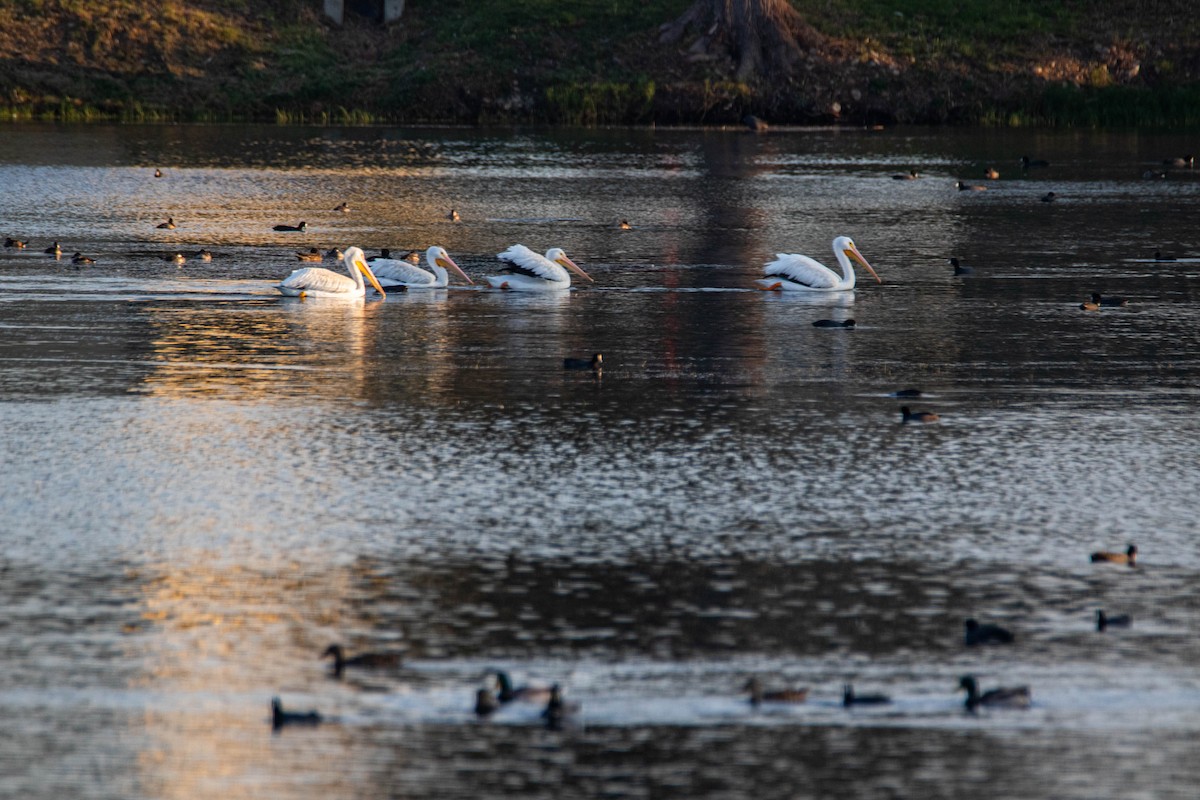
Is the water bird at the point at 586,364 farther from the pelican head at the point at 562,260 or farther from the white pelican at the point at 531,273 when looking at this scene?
the pelican head at the point at 562,260

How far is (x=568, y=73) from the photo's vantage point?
5953 centimetres

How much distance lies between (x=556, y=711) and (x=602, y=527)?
359 cm

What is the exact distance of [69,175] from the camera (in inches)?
1597

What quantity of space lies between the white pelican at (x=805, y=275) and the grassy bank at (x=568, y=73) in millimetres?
34429

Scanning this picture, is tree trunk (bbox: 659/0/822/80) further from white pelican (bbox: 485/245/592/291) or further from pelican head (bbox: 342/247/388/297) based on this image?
pelican head (bbox: 342/247/388/297)

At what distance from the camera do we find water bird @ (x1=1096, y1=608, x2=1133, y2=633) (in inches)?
416

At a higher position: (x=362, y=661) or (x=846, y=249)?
(x=846, y=249)

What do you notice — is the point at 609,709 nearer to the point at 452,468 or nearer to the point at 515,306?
the point at 452,468

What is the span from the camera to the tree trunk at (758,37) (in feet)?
194

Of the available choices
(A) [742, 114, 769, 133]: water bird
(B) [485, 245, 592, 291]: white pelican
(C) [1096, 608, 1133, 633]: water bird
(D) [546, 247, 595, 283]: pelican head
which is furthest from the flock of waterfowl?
(A) [742, 114, 769, 133]: water bird

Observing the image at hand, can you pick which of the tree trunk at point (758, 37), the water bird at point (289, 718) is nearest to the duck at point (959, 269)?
the water bird at point (289, 718)

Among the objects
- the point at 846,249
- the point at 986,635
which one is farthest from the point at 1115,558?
the point at 846,249

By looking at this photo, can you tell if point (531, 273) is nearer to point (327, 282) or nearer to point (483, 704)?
point (327, 282)

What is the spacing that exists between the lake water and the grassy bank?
103 feet
